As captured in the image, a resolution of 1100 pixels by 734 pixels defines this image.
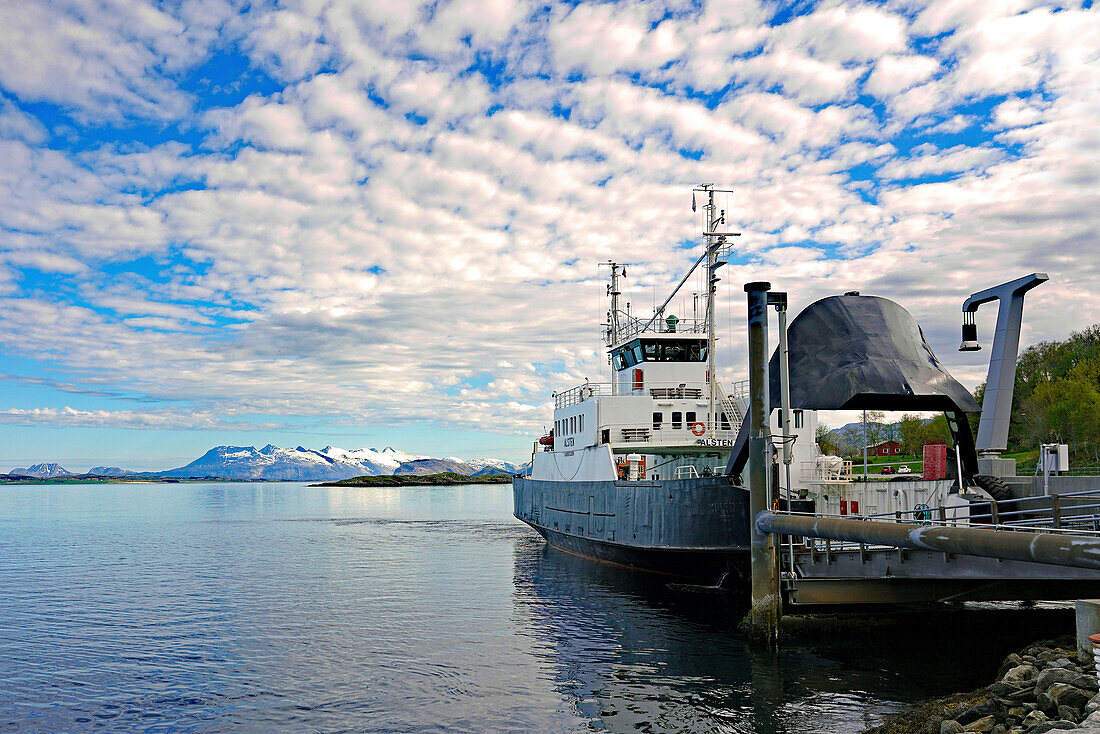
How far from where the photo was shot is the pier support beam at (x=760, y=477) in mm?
16906

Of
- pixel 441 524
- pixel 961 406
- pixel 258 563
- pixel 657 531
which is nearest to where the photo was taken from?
pixel 961 406

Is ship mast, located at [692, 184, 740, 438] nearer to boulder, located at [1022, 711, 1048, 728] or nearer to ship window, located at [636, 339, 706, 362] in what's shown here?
ship window, located at [636, 339, 706, 362]

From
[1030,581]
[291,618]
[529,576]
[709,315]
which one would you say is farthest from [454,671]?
[709,315]

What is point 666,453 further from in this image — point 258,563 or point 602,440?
point 258,563

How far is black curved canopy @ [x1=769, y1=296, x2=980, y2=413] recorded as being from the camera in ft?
60.5

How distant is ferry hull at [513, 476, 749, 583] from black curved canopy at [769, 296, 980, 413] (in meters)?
4.44

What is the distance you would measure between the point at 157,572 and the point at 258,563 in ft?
15.6

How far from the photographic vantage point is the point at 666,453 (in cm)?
2794

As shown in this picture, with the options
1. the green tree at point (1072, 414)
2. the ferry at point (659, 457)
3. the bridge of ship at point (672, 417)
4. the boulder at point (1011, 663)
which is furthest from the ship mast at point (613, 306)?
the green tree at point (1072, 414)

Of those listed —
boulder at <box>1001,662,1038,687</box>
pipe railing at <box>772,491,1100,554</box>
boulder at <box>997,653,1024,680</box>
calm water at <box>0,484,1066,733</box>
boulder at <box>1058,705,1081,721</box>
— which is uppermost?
pipe railing at <box>772,491,1100,554</box>

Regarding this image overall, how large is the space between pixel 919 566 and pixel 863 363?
5033mm

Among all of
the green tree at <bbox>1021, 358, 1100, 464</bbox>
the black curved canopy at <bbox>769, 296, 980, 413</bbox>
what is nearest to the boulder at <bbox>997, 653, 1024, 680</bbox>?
the black curved canopy at <bbox>769, 296, 980, 413</bbox>

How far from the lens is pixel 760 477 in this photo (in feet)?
58.0

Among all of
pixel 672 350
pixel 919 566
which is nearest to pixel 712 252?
pixel 672 350
